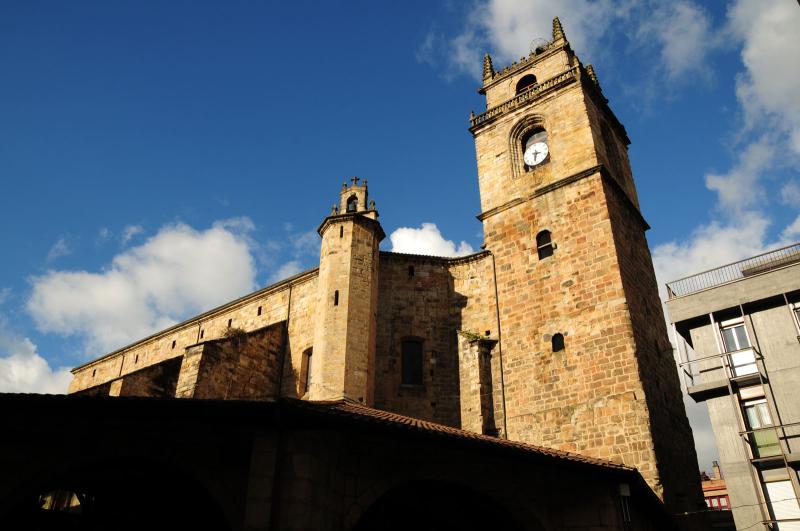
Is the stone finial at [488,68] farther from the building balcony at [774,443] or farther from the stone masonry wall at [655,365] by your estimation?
the building balcony at [774,443]

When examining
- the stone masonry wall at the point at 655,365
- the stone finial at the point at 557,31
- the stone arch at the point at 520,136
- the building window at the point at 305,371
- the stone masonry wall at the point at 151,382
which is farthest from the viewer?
the stone finial at the point at 557,31

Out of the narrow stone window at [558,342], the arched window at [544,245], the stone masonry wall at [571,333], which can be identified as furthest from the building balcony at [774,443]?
the arched window at [544,245]

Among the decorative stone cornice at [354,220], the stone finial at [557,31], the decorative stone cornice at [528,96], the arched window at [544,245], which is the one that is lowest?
the arched window at [544,245]

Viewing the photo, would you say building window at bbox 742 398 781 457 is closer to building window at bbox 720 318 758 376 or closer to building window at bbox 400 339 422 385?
building window at bbox 720 318 758 376

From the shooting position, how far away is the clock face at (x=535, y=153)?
74.0ft

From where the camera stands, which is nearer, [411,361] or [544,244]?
[544,244]

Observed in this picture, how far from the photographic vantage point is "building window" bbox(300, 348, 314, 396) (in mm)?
22250

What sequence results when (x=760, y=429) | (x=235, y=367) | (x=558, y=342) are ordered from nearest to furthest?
(x=760, y=429) → (x=558, y=342) → (x=235, y=367)

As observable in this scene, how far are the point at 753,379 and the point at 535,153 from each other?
11.5 m

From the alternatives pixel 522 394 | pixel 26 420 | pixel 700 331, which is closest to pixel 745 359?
pixel 700 331

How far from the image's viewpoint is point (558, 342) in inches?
735

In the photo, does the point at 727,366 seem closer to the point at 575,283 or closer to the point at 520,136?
the point at 575,283

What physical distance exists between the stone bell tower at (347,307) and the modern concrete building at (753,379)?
10089 millimetres

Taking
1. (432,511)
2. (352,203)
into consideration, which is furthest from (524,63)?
(432,511)
